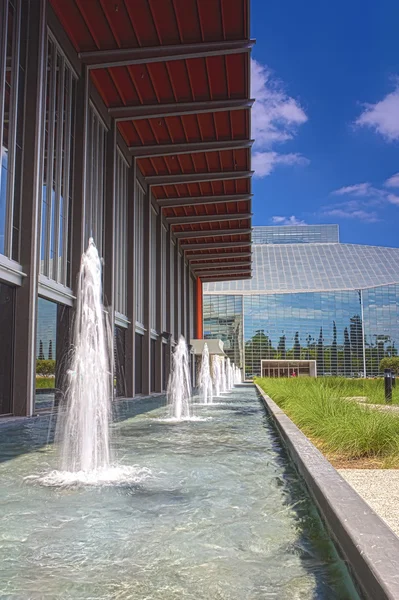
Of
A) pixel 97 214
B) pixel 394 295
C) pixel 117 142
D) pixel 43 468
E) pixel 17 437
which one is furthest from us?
pixel 394 295

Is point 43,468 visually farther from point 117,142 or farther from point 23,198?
point 117,142

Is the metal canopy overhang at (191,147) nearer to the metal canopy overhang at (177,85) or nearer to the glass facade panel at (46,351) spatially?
the metal canopy overhang at (177,85)

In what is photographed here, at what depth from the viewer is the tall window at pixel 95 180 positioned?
18.5 m

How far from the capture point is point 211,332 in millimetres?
77500

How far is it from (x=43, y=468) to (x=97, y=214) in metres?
14.0

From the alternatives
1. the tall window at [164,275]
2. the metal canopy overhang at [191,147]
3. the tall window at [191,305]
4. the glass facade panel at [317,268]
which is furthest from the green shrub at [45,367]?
the glass facade panel at [317,268]

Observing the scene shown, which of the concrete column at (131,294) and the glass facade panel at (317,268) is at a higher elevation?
the glass facade panel at (317,268)

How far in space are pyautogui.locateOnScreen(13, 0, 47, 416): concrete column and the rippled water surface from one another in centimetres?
631

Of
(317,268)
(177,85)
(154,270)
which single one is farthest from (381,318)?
(177,85)

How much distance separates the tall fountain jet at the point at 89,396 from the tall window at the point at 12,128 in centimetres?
568


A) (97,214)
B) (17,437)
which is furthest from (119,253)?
(17,437)

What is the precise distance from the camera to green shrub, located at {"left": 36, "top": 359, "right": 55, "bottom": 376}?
14.4 metres

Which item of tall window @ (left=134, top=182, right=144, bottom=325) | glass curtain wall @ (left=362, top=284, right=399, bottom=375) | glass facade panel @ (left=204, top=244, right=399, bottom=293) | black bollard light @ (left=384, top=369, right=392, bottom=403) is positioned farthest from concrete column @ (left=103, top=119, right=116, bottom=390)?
glass curtain wall @ (left=362, top=284, right=399, bottom=375)

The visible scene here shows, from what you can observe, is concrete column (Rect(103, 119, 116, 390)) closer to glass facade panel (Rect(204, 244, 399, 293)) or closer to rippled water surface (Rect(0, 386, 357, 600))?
rippled water surface (Rect(0, 386, 357, 600))
